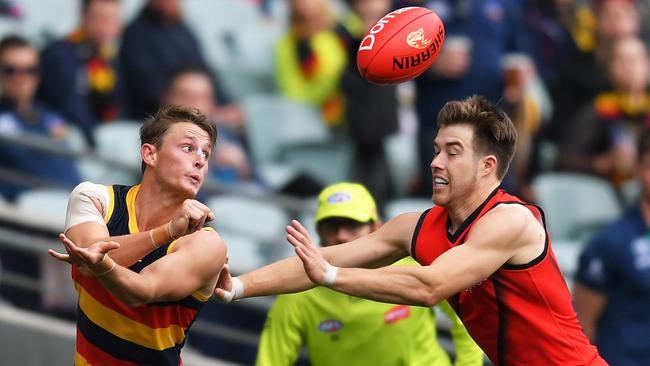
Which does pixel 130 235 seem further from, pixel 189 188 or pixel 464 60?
pixel 464 60

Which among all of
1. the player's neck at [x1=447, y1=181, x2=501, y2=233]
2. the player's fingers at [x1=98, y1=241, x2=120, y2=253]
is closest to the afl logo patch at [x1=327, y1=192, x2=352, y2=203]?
the player's neck at [x1=447, y1=181, x2=501, y2=233]

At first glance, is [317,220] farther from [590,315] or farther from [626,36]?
[626,36]

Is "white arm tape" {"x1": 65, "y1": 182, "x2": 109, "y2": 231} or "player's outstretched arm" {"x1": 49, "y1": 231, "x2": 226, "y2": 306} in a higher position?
"white arm tape" {"x1": 65, "y1": 182, "x2": 109, "y2": 231}

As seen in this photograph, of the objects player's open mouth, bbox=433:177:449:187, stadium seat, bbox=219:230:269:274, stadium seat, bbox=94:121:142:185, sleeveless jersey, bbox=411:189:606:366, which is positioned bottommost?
sleeveless jersey, bbox=411:189:606:366

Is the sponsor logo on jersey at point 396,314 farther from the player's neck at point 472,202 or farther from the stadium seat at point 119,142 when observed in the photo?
the stadium seat at point 119,142

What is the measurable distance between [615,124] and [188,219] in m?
5.94

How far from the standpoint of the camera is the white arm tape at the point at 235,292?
6.10m

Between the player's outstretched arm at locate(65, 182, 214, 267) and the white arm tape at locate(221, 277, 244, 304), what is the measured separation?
0.46 m

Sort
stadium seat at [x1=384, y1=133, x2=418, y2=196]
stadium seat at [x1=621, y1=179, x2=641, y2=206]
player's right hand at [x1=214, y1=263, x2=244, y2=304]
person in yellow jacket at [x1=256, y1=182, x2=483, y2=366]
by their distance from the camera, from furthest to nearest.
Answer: stadium seat at [x1=621, y1=179, x2=641, y2=206]
stadium seat at [x1=384, y1=133, x2=418, y2=196]
person in yellow jacket at [x1=256, y1=182, x2=483, y2=366]
player's right hand at [x1=214, y1=263, x2=244, y2=304]

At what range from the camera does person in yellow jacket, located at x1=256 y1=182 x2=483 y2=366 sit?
24.2 ft

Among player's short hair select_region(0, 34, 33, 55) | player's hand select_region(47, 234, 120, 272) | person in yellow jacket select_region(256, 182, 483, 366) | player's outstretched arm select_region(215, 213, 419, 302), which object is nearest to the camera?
player's hand select_region(47, 234, 120, 272)

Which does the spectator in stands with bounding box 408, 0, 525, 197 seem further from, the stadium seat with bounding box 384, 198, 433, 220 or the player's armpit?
the player's armpit

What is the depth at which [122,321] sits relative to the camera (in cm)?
599

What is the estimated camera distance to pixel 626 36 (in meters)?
11.3
